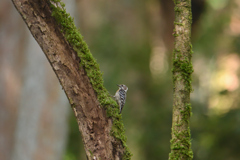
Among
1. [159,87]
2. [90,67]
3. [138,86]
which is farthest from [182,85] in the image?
[138,86]

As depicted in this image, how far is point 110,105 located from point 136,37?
20.8 metres

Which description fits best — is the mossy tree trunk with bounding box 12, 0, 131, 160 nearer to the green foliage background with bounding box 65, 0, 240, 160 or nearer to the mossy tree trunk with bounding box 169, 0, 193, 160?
the mossy tree trunk with bounding box 169, 0, 193, 160

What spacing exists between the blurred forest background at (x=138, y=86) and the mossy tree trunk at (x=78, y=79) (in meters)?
7.26

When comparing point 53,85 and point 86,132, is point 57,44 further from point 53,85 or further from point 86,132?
point 53,85

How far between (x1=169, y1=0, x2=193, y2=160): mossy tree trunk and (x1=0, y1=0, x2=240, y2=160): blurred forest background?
6.91 meters

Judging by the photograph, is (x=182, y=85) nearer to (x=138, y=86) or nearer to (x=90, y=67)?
(x=90, y=67)

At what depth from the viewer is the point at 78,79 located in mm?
3809

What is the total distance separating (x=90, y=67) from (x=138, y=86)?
40.4 feet

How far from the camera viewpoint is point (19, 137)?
12.0m

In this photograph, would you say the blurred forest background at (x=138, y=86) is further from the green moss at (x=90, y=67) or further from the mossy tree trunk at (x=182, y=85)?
the green moss at (x=90, y=67)

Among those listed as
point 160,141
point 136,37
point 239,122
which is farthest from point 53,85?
point 136,37

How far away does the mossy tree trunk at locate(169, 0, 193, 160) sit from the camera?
151 inches

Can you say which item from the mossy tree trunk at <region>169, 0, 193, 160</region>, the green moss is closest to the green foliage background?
the mossy tree trunk at <region>169, 0, 193, 160</region>

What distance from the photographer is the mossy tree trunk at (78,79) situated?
3.73 metres
